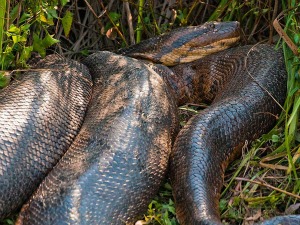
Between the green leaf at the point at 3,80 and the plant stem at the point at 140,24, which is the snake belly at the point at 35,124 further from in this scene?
the plant stem at the point at 140,24

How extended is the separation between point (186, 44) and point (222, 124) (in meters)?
1.65

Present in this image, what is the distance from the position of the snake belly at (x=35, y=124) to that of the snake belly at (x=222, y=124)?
96cm

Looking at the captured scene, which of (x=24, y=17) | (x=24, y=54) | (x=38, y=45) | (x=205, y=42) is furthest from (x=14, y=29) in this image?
(x=205, y=42)

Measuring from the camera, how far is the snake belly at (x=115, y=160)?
4.74m

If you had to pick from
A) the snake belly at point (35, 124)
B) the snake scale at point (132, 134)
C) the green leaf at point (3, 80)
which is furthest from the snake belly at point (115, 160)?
the green leaf at point (3, 80)

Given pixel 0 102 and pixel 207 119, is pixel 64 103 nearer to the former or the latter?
pixel 0 102

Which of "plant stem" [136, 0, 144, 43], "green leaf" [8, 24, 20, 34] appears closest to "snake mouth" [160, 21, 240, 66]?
"plant stem" [136, 0, 144, 43]

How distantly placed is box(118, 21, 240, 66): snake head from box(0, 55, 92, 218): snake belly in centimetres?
90

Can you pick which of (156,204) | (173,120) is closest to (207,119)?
(173,120)

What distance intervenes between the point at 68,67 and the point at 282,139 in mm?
2164

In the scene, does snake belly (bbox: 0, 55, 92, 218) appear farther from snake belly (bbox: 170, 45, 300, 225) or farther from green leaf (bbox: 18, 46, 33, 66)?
snake belly (bbox: 170, 45, 300, 225)

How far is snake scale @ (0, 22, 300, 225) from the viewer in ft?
15.9

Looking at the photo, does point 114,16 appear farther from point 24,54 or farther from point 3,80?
point 3,80

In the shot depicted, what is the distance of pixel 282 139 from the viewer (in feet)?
18.1
